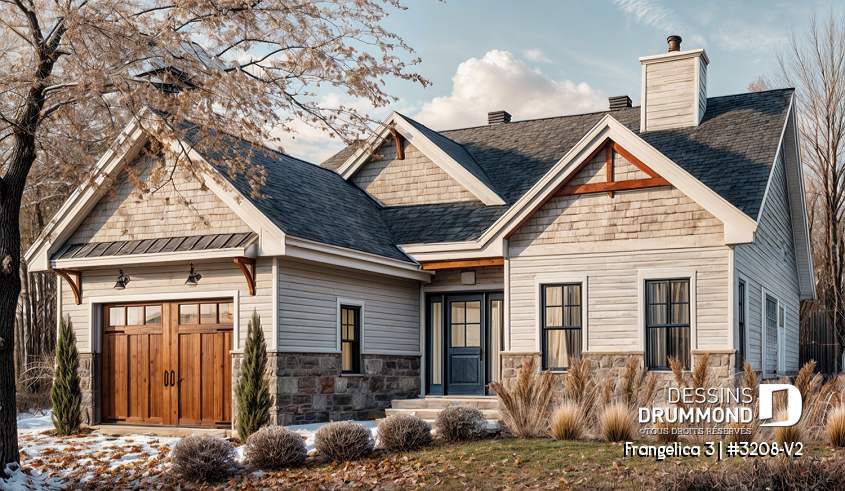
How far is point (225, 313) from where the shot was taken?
13.5 m

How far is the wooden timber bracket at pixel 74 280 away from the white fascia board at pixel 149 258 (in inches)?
6.9

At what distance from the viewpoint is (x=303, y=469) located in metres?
10.0

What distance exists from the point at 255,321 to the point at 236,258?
1.02m

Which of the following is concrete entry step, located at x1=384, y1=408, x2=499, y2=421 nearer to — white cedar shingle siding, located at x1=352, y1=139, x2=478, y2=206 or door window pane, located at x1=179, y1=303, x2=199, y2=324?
door window pane, located at x1=179, y1=303, x2=199, y2=324

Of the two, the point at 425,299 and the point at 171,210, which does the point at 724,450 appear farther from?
the point at 171,210

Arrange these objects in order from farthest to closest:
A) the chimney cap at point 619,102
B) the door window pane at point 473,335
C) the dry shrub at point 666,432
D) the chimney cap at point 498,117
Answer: the chimney cap at point 498,117, the chimney cap at point 619,102, the door window pane at point 473,335, the dry shrub at point 666,432

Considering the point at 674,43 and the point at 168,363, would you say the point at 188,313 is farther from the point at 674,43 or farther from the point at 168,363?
the point at 674,43

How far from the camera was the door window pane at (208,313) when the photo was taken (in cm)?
1359

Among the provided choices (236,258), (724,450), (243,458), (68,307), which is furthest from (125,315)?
(724,450)

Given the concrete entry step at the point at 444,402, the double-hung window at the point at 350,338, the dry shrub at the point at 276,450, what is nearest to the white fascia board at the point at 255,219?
the double-hung window at the point at 350,338

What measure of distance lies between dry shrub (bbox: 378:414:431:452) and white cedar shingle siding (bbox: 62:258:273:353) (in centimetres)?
312

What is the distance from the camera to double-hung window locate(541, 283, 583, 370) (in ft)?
44.5

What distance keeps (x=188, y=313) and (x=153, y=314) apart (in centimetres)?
76

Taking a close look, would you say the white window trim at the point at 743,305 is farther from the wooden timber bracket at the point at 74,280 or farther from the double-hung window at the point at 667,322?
the wooden timber bracket at the point at 74,280
